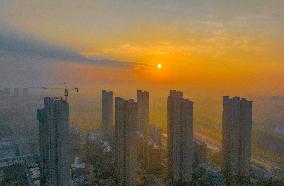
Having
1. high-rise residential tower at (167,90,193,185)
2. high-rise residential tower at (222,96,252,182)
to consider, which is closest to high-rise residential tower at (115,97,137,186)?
high-rise residential tower at (167,90,193,185)

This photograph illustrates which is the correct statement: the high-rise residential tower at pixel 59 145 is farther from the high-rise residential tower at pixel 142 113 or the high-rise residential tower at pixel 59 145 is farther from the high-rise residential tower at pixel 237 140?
the high-rise residential tower at pixel 142 113

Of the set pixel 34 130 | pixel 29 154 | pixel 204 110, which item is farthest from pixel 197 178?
pixel 204 110

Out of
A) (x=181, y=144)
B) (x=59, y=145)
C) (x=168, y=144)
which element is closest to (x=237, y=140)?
(x=181, y=144)

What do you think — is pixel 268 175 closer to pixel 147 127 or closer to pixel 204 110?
pixel 147 127

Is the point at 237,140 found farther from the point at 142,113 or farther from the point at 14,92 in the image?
the point at 14,92

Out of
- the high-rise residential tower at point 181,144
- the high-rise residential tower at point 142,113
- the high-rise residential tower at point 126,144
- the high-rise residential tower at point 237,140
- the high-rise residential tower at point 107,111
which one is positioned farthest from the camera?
the high-rise residential tower at point 107,111

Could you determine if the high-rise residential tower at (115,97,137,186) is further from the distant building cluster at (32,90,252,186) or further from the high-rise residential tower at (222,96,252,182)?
the high-rise residential tower at (222,96,252,182)

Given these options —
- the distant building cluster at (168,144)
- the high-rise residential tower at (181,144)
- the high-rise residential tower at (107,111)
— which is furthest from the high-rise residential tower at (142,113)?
the high-rise residential tower at (181,144)
